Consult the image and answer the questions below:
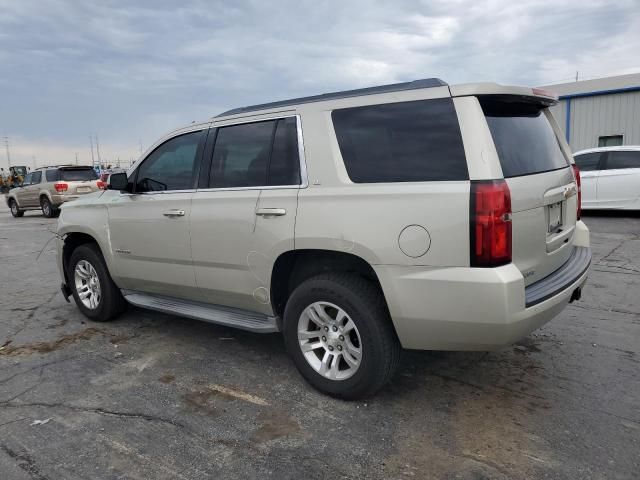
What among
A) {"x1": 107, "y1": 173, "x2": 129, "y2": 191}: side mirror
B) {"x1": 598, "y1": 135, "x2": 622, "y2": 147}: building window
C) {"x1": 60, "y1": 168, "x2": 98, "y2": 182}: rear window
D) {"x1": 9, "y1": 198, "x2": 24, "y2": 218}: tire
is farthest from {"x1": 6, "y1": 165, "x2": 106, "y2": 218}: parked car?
{"x1": 598, "y1": 135, "x2": 622, "y2": 147}: building window

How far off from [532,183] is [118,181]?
3343mm

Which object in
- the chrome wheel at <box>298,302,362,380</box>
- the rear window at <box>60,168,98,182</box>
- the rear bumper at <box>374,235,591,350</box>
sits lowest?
the chrome wheel at <box>298,302,362,380</box>

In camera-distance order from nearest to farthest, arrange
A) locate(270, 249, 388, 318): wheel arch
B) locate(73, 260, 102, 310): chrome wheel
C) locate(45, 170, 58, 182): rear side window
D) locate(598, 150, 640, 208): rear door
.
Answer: locate(270, 249, 388, 318): wheel arch < locate(73, 260, 102, 310): chrome wheel < locate(598, 150, 640, 208): rear door < locate(45, 170, 58, 182): rear side window

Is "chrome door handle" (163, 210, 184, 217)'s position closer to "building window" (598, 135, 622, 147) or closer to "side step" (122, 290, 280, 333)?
"side step" (122, 290, 280, 333)

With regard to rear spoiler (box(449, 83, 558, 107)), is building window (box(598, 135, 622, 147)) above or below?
above

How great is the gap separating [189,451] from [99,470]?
450mm

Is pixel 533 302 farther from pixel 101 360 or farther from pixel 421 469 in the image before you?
pixel 101 360

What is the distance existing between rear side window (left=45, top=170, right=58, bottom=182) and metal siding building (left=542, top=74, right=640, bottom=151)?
691 inches

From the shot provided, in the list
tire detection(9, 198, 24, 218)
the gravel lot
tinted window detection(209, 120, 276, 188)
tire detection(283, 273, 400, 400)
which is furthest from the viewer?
tire detection(9, 198, 24, 218)

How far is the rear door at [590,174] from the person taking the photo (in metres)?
11.5

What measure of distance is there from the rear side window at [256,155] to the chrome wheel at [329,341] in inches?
34.7

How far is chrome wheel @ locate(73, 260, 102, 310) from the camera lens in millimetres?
4993

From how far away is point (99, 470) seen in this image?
260cm

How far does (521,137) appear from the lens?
3.12 m
